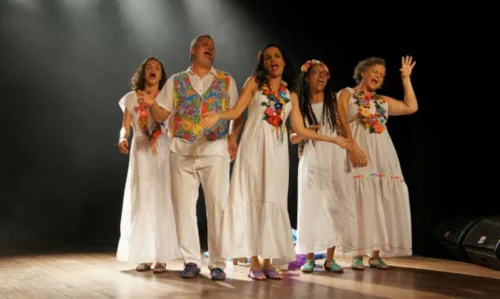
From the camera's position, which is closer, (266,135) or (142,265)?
(266,135)

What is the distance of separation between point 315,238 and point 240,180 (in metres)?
0.80

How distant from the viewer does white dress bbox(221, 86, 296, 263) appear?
3.66 meters

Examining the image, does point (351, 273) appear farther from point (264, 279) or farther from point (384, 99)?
point (384, 99)

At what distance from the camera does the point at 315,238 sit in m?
4.21

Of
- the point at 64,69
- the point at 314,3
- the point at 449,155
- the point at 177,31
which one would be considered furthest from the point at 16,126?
the point at 449,155

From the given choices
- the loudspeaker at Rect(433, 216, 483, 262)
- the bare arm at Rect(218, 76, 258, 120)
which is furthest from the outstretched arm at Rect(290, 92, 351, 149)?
the loudspeaker at Rect(433, 216, 483, 262)

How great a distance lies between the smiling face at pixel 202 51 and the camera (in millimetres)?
3840

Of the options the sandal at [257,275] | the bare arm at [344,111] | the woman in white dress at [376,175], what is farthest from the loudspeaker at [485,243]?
the sandal at [257,275]

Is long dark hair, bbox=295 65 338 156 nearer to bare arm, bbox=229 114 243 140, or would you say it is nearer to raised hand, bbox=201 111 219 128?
bare arm, bbox=229 114 243 140

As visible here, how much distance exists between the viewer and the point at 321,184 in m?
4.29

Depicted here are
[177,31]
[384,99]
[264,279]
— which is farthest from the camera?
[177,31]

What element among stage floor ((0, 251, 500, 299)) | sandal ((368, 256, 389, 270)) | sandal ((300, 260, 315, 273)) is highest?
sandal ((368, 256, 389, 270))

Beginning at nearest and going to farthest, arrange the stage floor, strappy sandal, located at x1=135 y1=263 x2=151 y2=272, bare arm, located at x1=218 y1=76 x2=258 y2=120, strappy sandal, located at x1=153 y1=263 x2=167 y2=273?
the stage floor → bare arm, located at x1=218 y1=76 x2=258 y2=120 → strappy sandal, located at x1=153 y1=263 x2=167 y2=273 → strappy sandal, located at x1=135 y1=263 x2=151 y2=272

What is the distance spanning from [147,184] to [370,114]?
1589 mm
